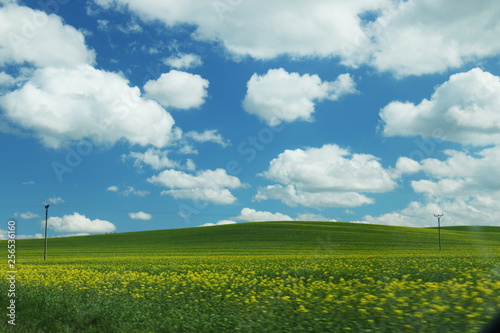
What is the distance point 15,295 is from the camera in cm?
1562

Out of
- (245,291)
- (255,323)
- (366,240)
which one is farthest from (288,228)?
(255,323)

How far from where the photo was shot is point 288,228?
88500 millimetres

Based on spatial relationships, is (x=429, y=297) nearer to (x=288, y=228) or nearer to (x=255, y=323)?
(x=255, y=323)

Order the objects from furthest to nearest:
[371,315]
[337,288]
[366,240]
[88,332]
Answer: [366,240], [337,288], [88,332], [371,315]

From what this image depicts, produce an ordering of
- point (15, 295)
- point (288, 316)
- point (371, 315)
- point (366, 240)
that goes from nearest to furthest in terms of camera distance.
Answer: point (371, 315)
point (288, 316)
point (15, 295)
point (366, 240)

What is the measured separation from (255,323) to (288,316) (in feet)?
3.07

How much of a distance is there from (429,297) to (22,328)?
34.4 feet

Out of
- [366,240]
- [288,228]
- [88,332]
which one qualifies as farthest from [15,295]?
[288,228]

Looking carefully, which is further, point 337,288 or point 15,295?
point 15,295

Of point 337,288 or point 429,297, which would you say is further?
point 337,288

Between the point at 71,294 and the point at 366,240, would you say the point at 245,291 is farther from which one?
the point at 366,240

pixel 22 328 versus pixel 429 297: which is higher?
pixel 429 297

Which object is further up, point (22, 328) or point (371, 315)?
point (371, 315)

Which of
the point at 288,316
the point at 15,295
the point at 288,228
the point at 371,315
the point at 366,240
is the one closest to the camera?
the point at 371,315
